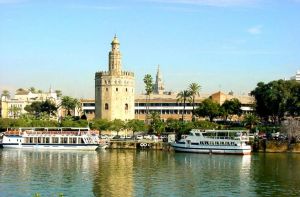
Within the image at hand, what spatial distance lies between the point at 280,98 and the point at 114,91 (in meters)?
30.0

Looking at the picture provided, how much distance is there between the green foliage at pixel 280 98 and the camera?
9894cm

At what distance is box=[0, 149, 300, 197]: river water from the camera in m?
47.6

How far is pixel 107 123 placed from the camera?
105 m

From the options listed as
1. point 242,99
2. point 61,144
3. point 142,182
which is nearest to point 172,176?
point 142,182

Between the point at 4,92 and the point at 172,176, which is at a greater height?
the point at 4,92

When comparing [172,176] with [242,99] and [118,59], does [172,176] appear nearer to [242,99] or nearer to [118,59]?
[118,59]

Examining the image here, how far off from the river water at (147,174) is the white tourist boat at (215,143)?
296 centimetres

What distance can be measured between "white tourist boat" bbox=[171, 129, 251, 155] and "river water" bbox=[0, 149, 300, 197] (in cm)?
296

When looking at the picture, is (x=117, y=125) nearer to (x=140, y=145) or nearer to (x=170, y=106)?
(x=140, y=145)

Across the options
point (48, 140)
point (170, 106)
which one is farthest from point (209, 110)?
point (48, 140)

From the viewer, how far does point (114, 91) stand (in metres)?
111

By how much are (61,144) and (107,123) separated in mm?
16287

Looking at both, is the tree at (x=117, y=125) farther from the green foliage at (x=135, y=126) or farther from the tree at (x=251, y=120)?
the tree at (x=251, y=120)

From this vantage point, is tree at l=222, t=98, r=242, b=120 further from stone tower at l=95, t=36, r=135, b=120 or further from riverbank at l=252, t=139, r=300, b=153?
riverbank at l=252, t=139, r=300, b=153
